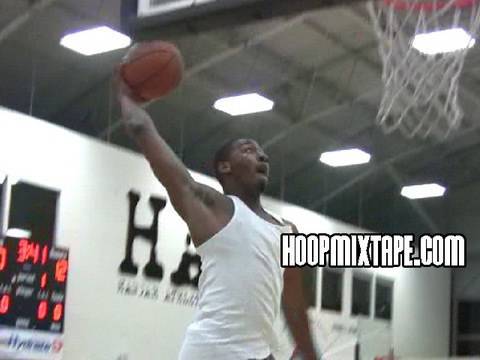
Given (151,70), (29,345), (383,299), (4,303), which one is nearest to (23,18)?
(4,303)

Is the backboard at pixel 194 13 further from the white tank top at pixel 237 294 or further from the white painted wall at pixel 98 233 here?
the white painted wall at pixel 98 233

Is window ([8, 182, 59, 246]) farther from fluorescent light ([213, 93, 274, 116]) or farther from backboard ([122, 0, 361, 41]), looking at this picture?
fluorescent light ([213, 93, 274, 116])

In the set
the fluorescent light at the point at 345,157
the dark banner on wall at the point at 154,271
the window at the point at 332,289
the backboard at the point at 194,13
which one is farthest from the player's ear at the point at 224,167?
the fluorescent light at the point at 345,157

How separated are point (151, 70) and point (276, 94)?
11.9 metres

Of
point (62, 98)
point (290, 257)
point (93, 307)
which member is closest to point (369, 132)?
point (62, 98)

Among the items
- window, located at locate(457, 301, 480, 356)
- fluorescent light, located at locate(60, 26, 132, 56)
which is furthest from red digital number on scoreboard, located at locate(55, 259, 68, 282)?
window, located at locate(457, 301, 480, 356)

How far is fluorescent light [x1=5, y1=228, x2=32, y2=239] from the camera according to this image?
923 cm

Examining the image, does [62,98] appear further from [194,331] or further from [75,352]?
[194,331]

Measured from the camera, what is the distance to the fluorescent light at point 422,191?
19.4 m

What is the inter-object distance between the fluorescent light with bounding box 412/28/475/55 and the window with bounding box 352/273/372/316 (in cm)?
749

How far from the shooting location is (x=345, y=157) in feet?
54.9

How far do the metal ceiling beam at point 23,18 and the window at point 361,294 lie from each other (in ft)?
21.7

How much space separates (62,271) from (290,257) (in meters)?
5.06

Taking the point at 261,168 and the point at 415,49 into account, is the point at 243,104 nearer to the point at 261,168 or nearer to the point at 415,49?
the point at 415,49
